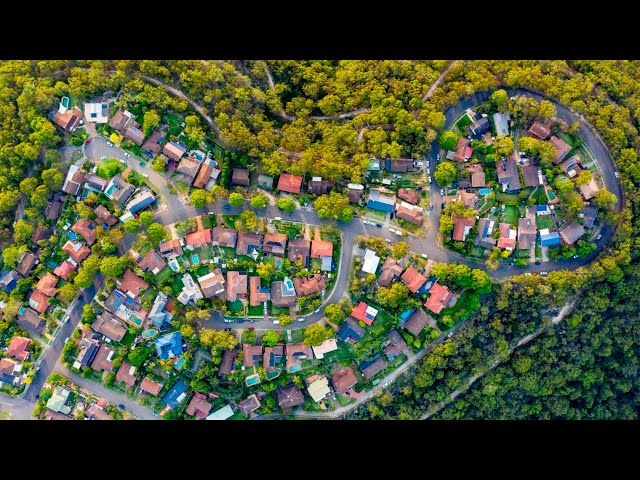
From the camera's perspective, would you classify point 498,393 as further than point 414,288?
Yes

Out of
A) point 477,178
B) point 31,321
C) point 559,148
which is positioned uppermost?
point 559,148

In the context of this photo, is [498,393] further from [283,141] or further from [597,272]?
[283,141]

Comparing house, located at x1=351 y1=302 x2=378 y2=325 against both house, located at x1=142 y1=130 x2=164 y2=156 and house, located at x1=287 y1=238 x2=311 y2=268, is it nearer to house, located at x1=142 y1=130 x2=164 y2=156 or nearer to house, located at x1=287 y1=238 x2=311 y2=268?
house, located at x1=287 y1=238 x2=311 y2=268

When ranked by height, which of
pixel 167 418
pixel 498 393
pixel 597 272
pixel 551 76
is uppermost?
pixel 551 76

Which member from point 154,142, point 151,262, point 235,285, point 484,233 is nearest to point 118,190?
point 154,142

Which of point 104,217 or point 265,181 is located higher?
point 265,181

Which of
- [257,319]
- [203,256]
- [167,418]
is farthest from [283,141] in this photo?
[167,418]

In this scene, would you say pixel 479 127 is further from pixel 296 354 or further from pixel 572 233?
pixel 296 354
